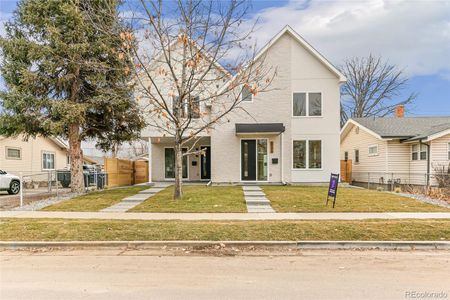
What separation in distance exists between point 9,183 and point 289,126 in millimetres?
15353

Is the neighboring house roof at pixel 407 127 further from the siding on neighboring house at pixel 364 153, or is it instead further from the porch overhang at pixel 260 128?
the porch overhang at pixel 260 128

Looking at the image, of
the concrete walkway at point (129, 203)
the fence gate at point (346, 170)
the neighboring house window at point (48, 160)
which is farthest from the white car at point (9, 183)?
the fence gate at point (346, 170)

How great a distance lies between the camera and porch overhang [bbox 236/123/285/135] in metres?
17.8

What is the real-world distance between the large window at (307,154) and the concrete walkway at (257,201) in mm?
4189

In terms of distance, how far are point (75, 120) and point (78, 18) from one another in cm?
411

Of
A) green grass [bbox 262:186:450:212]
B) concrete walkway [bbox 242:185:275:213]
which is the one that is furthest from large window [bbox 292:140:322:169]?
green grass [bbox 262:186:450:212]

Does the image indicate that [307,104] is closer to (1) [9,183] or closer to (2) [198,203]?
(2) [198,203]

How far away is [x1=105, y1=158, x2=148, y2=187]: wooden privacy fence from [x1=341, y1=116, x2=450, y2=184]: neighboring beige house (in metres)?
15.4

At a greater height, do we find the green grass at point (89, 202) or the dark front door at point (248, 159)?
the dark front door at point (248, 159)

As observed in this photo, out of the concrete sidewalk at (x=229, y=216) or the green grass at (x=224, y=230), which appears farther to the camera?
the concrete sidewalk at (x=229, y=216)

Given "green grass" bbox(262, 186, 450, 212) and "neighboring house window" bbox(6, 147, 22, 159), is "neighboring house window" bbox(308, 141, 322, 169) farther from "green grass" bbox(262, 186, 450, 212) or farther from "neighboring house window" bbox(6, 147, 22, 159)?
"neighboring house window" bbox(6, 147, 22, 159)

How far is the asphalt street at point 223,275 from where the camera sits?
15.4 ft

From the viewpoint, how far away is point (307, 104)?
19094mm

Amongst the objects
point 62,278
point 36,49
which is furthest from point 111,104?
point 62,278
